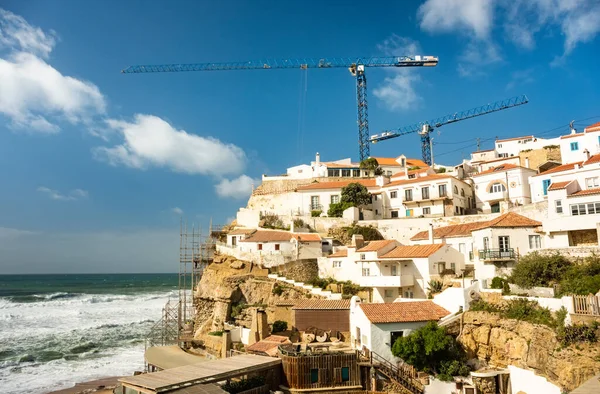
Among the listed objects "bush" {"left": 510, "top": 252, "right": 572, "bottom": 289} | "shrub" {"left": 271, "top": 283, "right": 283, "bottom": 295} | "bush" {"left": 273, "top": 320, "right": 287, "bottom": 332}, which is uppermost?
"bush" {"left": 510, "top": 252, "right": 572, "bottom": 289}

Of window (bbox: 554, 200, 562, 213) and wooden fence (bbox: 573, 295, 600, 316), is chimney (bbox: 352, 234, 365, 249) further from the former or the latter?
wooden fence (bbox: 573, 295, 600, 316)

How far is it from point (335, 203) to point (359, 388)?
30.1 meters

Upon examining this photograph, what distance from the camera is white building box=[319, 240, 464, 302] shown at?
3175 cm

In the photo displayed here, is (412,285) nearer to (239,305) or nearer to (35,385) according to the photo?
(239,305)

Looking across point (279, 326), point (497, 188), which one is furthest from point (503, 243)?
point (497, 188)

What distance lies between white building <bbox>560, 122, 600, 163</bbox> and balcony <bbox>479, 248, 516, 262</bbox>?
17.7 meters

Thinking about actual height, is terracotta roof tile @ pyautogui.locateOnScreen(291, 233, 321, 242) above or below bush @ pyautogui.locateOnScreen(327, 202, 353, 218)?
below

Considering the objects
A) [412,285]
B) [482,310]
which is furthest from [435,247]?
[482,310]

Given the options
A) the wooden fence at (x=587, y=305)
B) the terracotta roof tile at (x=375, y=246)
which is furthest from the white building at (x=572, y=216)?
the terracotta roof tile at (x=375, y=246)

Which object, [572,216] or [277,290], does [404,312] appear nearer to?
[572,216]

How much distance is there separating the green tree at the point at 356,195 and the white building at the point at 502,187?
12083 mm

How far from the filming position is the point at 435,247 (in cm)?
3244

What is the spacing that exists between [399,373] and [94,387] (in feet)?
69.6

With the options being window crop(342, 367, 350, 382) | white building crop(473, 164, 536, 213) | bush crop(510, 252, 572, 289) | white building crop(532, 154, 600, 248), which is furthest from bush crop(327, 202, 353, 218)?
window crop(342, 367, 350, 382)
